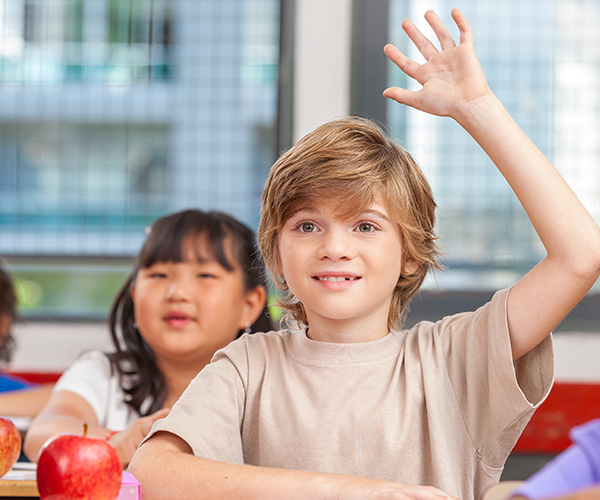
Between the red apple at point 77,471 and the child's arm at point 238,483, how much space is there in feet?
0.25

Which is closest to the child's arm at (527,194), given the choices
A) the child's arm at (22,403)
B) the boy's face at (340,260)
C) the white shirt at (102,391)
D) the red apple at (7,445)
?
the boy's face at (340,260)

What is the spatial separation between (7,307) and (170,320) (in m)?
0.77

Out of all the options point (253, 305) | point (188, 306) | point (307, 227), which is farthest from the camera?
point (253, 305)

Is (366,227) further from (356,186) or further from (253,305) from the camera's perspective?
(253,305)

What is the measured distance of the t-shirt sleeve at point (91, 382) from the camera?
1274 mm

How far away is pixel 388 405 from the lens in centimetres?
A: 80

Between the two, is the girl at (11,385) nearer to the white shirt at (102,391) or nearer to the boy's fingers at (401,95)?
the white shirt at (102,391)

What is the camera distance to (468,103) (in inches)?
28.9

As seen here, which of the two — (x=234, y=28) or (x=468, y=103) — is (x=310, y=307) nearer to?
(x=468, y=103)

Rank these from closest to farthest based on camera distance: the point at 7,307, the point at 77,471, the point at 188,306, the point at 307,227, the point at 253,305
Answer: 1. the point at 77,471
2. the point at 307,227
3. the point at 188,306
4. the point at 253,305
5. the point at 7,307

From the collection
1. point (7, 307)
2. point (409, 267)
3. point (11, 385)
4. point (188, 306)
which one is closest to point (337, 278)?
point (409, 267)

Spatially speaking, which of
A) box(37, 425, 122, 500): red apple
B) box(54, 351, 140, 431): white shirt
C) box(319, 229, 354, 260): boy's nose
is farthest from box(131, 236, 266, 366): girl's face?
box(37, 425, 122, 500): red apple

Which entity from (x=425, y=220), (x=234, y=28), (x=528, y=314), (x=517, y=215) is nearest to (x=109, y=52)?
(x=234, y=28)

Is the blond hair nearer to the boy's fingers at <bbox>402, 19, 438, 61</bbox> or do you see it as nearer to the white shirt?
the boy's fingers at <bbox>402, 19, 438, 61</bbox>
